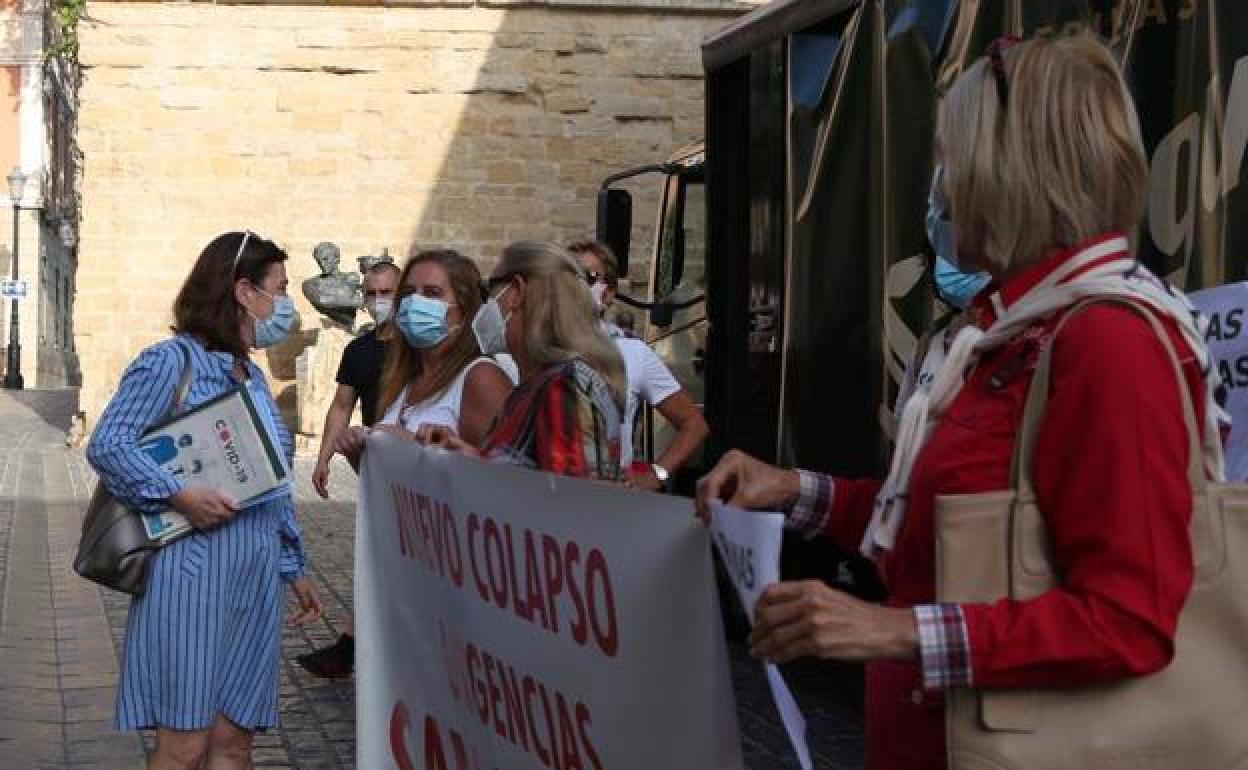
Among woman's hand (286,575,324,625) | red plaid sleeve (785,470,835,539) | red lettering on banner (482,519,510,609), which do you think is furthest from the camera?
woman's hand (286,575,324,625)

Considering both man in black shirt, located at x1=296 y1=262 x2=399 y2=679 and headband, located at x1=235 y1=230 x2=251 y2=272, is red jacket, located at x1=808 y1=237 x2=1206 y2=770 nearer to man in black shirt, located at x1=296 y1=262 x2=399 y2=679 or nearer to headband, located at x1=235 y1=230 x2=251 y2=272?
headband, located at x1=235 y1=230 x2=251 y2=272

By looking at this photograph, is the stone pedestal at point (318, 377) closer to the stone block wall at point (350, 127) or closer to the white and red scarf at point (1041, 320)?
the stone block wall at point (350, 127)

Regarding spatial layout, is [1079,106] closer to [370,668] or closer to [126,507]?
[370,668]

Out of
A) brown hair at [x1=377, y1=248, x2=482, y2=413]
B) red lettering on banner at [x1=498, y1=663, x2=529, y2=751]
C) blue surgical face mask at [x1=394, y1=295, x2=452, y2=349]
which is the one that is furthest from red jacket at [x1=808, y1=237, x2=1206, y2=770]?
blue surgical face mask at [x1=394, y1=295, x2=452, y2=349]

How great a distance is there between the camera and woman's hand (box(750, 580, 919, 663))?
80.1 inches

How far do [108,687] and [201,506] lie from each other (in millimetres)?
3648

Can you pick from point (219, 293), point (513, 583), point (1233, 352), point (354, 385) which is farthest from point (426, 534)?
point (354, 385)

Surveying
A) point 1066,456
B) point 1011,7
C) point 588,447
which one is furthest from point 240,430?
point 1066,456

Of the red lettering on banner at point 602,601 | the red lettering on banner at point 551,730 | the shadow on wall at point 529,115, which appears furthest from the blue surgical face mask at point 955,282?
the shadow on wall at point 529,115

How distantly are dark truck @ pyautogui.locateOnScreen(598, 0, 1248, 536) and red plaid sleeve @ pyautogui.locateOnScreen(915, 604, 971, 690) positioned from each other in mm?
2527

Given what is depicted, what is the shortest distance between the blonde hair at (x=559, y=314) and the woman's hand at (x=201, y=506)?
0.83m

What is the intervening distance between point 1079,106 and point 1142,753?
71cm

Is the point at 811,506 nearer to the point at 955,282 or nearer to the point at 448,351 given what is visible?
the point at 955,282

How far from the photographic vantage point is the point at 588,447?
4.00 metres
